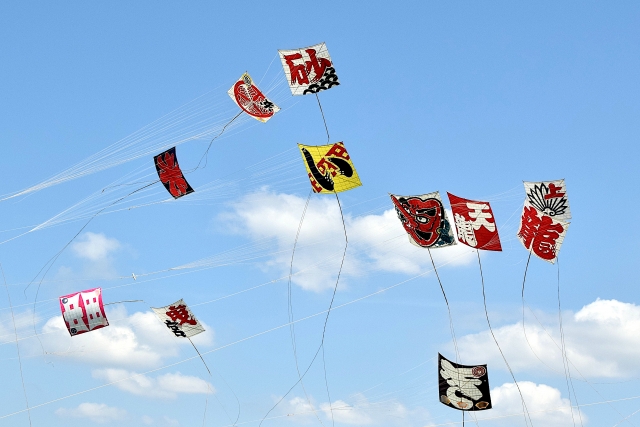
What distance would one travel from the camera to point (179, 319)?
32531mm

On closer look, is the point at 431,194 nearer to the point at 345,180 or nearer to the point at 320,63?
the point at 345,180

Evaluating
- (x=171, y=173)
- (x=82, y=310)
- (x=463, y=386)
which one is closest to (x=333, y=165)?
(x=171, y=173)

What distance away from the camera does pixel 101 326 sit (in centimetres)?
3238

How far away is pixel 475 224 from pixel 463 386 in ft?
19.7

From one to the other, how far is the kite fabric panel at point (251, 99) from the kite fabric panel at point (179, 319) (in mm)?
8106

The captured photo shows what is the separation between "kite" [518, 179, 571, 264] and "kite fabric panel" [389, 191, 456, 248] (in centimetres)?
359

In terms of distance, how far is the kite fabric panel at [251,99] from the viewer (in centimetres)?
3259

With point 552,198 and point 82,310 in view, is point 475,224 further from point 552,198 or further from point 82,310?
point 82,310

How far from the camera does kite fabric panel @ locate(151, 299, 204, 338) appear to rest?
32312 mm

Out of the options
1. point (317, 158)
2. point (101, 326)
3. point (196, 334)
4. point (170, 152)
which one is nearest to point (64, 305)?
point (101, 326)

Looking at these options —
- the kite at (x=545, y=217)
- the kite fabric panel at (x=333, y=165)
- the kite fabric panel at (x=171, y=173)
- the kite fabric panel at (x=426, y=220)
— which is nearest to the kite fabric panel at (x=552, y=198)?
the kite at (x=545, y=217)

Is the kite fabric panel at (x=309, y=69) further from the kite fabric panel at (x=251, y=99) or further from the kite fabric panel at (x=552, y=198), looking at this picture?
the kite fabric panel at (x=552, y=198)

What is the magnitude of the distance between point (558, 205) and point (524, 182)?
61.4 inches

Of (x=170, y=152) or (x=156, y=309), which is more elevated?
(x=170, y=152)
